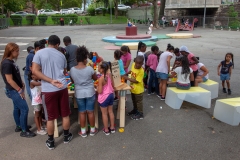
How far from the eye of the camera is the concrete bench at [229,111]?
4750 mm

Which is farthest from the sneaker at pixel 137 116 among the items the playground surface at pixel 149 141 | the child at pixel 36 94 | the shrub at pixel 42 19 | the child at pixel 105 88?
the shrub at pixel 42 19

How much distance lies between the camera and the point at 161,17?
118ft

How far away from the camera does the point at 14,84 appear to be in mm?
3902

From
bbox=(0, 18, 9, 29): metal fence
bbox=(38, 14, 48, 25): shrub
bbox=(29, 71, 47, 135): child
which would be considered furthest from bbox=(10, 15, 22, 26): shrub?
bbox=(29, 71, 47, 135): child

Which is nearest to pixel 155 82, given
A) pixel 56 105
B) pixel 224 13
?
pixel 56 105

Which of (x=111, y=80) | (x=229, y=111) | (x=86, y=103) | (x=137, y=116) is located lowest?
(x=137, y=116)

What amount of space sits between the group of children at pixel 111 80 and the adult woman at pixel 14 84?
0.70 feet

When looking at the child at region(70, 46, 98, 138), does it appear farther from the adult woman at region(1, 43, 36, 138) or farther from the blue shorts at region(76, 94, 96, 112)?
the adult woman at region(1, 43, 36, 138)

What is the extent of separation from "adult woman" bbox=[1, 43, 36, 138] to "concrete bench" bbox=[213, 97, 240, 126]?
3916 mm

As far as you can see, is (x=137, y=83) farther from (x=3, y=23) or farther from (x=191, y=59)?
(x=3, y=23)

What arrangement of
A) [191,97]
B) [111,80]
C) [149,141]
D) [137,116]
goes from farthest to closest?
[191,97]
[137,116]
[111,80]
[149,141]

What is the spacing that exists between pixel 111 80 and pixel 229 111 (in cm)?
260

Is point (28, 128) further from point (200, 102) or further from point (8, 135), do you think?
point (200, 102)

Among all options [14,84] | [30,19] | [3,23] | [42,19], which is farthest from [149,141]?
[30,19]
